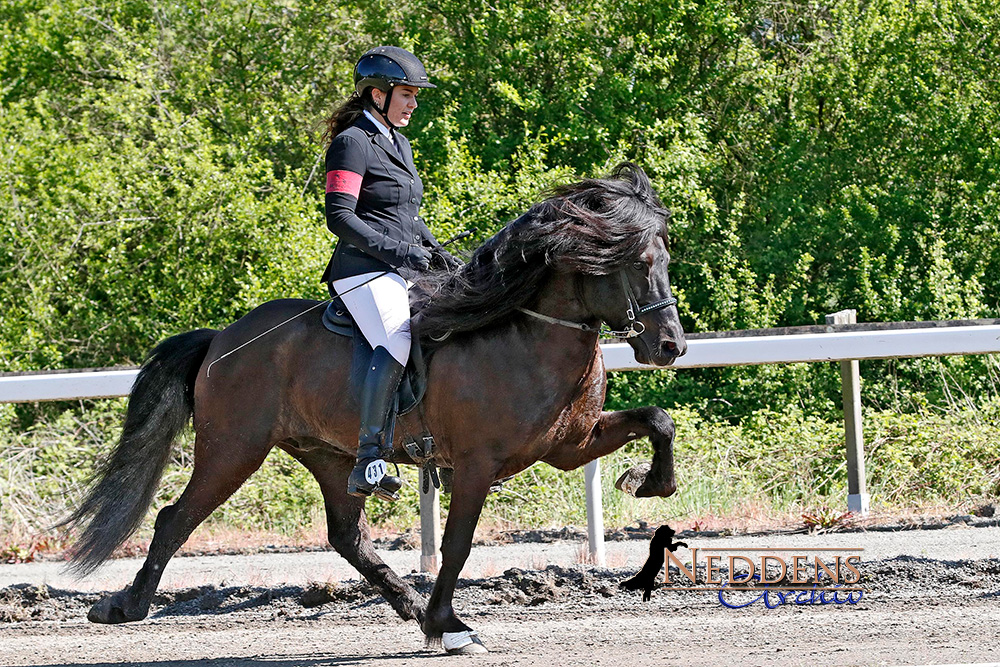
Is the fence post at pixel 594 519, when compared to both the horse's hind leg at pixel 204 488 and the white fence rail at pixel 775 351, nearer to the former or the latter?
the white fence rail at pixel 775 351

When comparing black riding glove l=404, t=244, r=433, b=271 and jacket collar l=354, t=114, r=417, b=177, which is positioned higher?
jacket collar l=354, t=114, r=417, b=177

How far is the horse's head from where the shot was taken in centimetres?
530

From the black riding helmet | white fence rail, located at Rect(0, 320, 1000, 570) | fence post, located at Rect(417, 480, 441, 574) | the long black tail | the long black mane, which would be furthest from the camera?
white fence rail, located at Rect(0, 320, 1000, 570)

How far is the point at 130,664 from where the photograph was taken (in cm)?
566

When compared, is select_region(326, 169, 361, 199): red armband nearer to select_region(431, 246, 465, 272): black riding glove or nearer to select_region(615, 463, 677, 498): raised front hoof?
select_region(431, 246, 465, 272): black riding glove

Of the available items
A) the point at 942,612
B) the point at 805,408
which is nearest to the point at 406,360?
the point at 942,612

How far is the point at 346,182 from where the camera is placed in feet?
19.1

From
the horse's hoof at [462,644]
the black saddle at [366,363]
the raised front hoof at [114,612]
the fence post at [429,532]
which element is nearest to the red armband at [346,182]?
A: the black saddle at [366,363]

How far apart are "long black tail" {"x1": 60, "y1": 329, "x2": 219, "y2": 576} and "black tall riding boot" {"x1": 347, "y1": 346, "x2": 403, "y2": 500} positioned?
140 centimetres

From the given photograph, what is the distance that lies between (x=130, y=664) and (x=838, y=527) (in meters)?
4.54

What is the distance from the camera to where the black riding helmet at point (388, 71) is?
5957 mm

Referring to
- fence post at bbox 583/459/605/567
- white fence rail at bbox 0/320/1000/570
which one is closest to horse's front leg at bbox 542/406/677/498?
fence post at bbox 583/459/605/567

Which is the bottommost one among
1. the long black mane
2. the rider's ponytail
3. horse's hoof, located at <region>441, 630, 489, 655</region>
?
horse's hoof, located at <region>441, 630, 489, 655</region>

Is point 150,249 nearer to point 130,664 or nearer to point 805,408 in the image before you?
point 805,408
